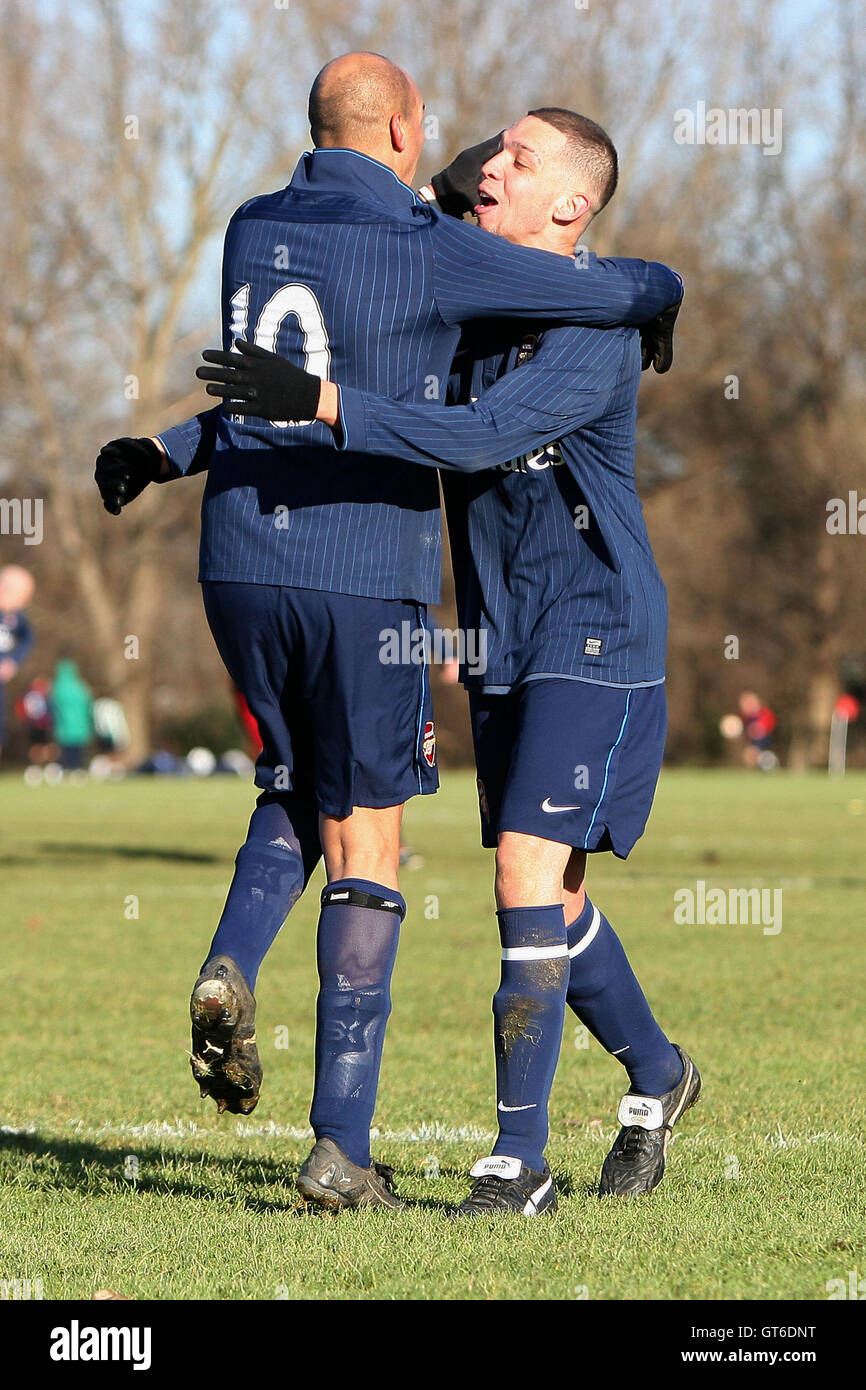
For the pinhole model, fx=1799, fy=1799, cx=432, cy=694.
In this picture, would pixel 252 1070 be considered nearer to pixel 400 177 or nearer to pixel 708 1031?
pixel 400 177

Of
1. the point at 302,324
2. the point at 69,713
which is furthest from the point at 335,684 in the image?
the point at 69,713

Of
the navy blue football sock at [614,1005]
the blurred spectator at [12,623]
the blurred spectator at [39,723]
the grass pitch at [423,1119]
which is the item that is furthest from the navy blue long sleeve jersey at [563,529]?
the blurred spectator at [39,723]

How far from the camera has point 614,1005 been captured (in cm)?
412

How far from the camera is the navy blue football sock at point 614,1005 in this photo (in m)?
4.09

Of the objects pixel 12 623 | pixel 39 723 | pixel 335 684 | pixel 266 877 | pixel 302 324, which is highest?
pixel 12 623

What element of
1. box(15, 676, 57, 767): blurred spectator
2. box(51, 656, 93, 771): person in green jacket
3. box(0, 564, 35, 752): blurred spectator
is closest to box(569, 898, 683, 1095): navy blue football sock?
box(0, 564, 35, 752): blurred spectator

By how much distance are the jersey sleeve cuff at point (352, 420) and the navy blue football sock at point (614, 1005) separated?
49.6 inches

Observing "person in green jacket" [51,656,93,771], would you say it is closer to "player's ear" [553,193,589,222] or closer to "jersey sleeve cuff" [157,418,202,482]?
"jersey sleeve cuff" [157,418,202,482]

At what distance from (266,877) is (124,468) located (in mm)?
968

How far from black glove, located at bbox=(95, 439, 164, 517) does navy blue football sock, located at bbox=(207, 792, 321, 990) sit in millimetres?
744

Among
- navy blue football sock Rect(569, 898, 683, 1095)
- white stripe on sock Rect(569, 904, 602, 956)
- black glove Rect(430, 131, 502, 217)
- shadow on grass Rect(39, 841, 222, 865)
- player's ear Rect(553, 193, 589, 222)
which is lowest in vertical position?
shadow on grass Rect(39, 841, 222, 865)

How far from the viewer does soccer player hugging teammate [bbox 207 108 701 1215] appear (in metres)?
3.70

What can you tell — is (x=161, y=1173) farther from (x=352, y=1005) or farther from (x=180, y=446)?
(x=180, y=446)

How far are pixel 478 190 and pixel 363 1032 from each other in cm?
188
